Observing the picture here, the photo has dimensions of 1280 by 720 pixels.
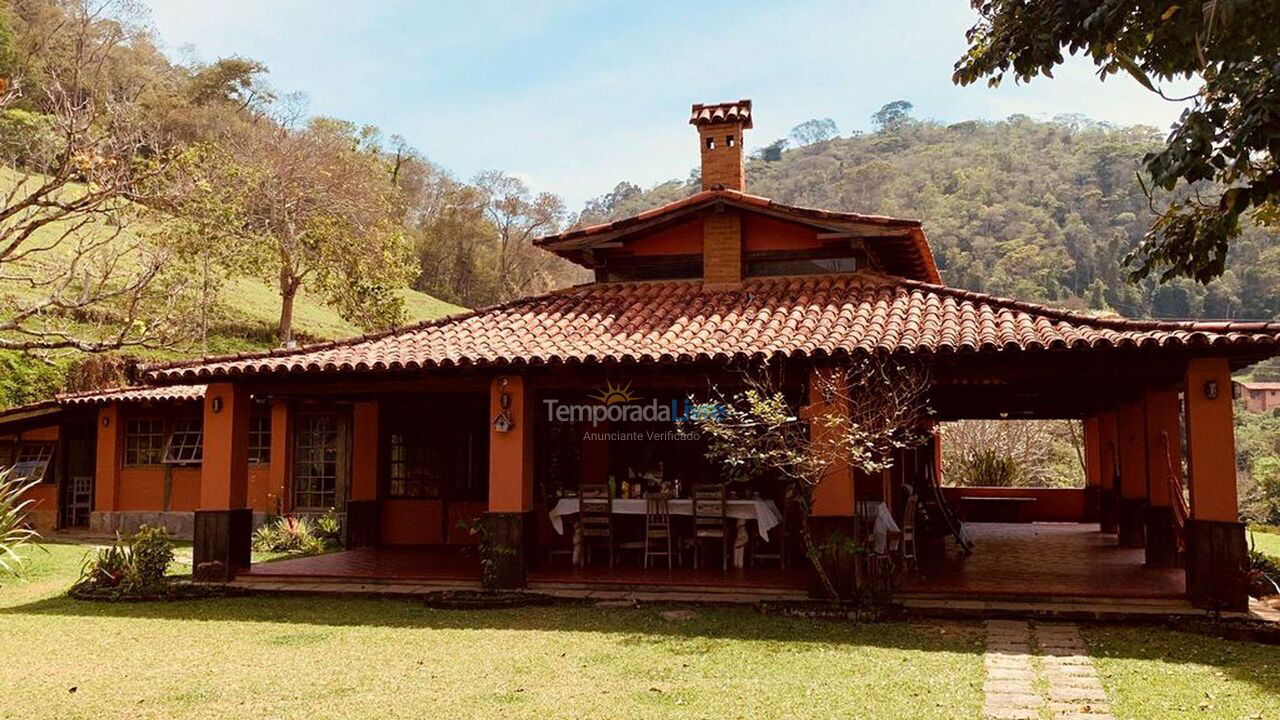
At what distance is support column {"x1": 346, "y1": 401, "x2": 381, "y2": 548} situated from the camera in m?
15.1

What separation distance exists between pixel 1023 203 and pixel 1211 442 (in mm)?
64426

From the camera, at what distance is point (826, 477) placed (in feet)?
33.3

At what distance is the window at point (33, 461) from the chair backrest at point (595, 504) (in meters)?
12.4

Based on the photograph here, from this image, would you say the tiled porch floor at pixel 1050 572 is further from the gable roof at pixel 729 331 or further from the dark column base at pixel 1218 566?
the gable roof at pixel 729 331

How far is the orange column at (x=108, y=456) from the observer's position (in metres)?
18.7

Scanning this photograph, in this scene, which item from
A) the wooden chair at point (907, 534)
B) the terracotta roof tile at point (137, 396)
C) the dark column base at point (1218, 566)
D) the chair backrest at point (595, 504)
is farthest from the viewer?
the terracotta roof tile at point (137, 396)

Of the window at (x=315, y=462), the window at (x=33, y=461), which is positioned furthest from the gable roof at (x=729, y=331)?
the window at (x=33, y=461)

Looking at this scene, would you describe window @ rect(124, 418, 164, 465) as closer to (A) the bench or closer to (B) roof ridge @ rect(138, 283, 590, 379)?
(B) roof ridge @ rect(138, 283, 590, 379)

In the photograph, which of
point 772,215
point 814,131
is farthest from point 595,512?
point 814,131

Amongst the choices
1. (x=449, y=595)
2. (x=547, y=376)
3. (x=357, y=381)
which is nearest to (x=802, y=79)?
(x=547, y=376)

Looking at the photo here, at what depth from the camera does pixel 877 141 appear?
98.1 metres

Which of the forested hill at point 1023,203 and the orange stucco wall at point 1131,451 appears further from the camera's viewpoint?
the forested hill at point 1023,203

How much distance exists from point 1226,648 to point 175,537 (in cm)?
1637

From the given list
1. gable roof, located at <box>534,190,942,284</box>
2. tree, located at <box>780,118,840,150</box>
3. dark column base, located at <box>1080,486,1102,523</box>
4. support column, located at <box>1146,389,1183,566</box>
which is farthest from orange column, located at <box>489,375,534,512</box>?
tree, located at <box>780,118,840,150</box>
